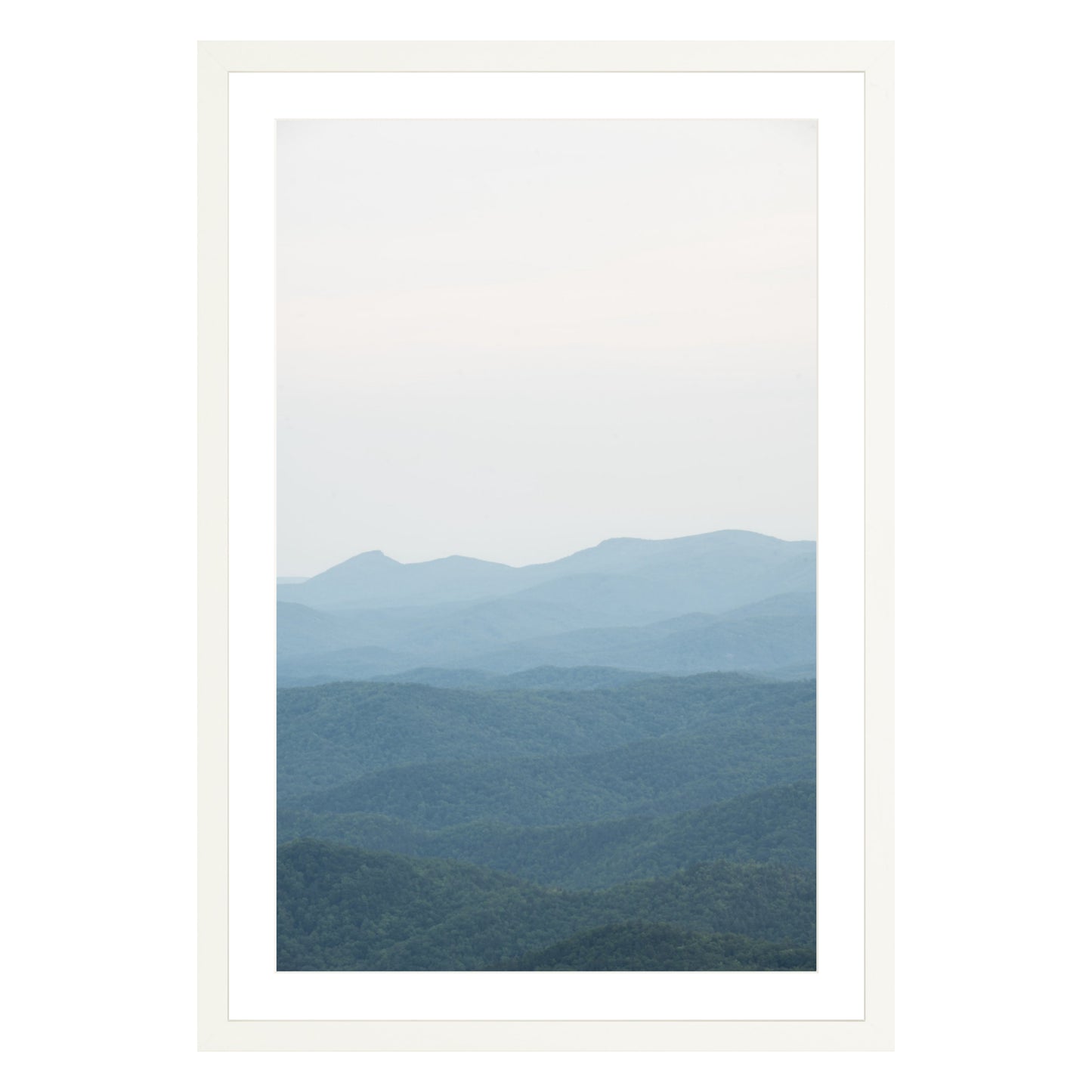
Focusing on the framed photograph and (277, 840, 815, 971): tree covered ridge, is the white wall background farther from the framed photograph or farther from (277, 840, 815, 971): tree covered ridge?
(277, 840, 815, 971): tree covered ridge

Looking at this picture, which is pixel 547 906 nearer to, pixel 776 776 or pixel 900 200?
pixel 776 776

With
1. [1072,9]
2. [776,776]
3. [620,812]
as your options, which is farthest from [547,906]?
[1072,9]

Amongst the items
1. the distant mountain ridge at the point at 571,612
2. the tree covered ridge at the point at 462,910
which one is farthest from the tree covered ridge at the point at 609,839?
the distant mountain ridge at the point at 571,612

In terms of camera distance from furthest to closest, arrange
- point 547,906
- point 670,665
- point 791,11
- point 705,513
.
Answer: point 670,665, point 705,513, point 547,906, point 791,11

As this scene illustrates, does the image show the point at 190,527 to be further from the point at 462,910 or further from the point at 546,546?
the point at 546,546

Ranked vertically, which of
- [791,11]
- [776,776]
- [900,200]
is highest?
[791,11]

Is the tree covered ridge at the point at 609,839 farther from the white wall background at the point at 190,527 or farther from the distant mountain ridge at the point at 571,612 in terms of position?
the white wall background at the point at 190,527
